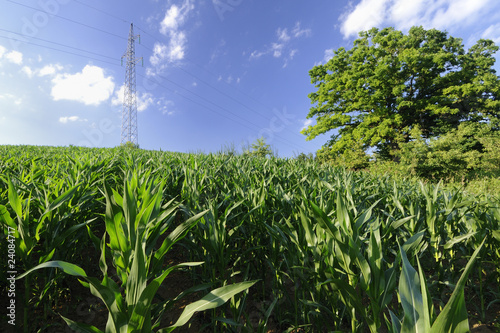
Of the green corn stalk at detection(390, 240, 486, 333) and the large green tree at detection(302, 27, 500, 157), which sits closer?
the green corn stalk at detection(390, 240, 486, 333)

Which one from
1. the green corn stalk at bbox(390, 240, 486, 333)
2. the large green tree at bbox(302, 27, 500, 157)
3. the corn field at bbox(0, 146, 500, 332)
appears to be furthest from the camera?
the large green tree at bbox(302, 27, 500, 157)

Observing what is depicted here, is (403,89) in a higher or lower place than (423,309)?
higher

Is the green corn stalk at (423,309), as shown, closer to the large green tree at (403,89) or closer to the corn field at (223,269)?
the corn field at (223,269)

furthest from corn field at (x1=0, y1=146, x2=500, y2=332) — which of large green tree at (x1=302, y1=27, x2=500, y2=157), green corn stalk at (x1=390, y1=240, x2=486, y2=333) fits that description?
large green tree at (x1=302, y1=27, x2=500, y2=157)

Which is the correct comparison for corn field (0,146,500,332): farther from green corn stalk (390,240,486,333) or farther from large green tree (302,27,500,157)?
large green tree (302,27,500,157)

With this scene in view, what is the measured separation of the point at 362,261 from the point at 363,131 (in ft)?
66.3

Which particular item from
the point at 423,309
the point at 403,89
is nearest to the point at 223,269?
the point at 423,309

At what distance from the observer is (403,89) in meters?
17.7

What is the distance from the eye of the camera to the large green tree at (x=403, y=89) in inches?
685

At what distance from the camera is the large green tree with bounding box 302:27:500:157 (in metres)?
17.4

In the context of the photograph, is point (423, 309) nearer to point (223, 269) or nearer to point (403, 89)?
point (223, 269)

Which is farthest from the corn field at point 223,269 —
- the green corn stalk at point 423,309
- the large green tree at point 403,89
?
the large green tree at point 403,89

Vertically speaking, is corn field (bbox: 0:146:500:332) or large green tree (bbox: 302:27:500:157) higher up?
large green tree (bbox: 302:27:500:157)

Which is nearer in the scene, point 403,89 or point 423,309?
point 423,309
